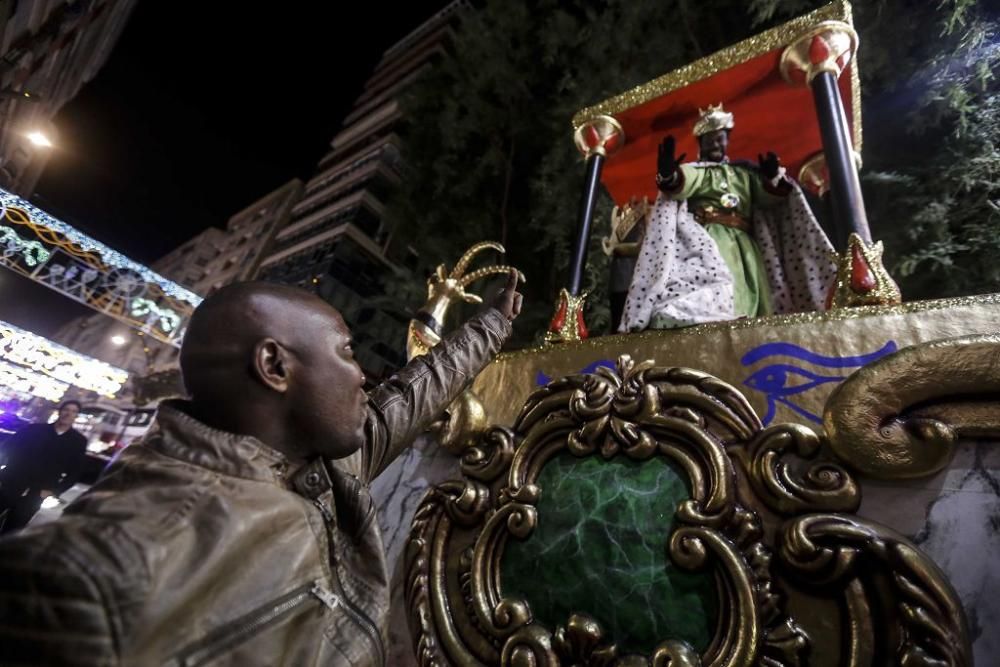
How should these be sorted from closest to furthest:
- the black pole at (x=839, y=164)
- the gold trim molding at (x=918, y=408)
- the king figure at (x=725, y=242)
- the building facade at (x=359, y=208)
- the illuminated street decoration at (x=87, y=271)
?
1. the gold trim molding at (x=918, y=408)
2. the black pole at (x=839, y=164)
3. the king figure at (x=725, y=242)
4. the illuminated street decoration at (x=87, y=271)
5. the building facade at (x=359, y=208)

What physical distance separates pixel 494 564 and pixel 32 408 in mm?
25107

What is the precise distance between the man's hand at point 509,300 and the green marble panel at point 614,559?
80 centimetres

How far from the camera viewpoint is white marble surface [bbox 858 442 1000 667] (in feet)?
3.61

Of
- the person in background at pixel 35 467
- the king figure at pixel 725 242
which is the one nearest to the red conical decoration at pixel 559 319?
the king figure at pixel 725 242

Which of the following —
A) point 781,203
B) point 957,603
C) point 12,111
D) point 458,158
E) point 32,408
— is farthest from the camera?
point 32,408

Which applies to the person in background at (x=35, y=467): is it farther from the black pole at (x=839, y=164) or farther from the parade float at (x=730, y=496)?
the black pole at (x=839, y=164)

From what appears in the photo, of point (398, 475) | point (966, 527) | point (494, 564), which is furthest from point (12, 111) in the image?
point (966, 527)

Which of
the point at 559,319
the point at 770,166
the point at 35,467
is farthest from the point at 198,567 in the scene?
the point at 35,467

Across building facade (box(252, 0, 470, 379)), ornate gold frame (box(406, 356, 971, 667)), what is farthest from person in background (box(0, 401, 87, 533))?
building facade (box(252, 0, 470, 379))

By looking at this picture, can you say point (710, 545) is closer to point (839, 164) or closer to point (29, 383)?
point (839, 164)

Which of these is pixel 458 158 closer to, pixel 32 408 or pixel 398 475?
pixel 398 475

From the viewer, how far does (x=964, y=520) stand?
3.92 ft

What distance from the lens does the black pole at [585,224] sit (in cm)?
313

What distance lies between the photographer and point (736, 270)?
9.45 feet
